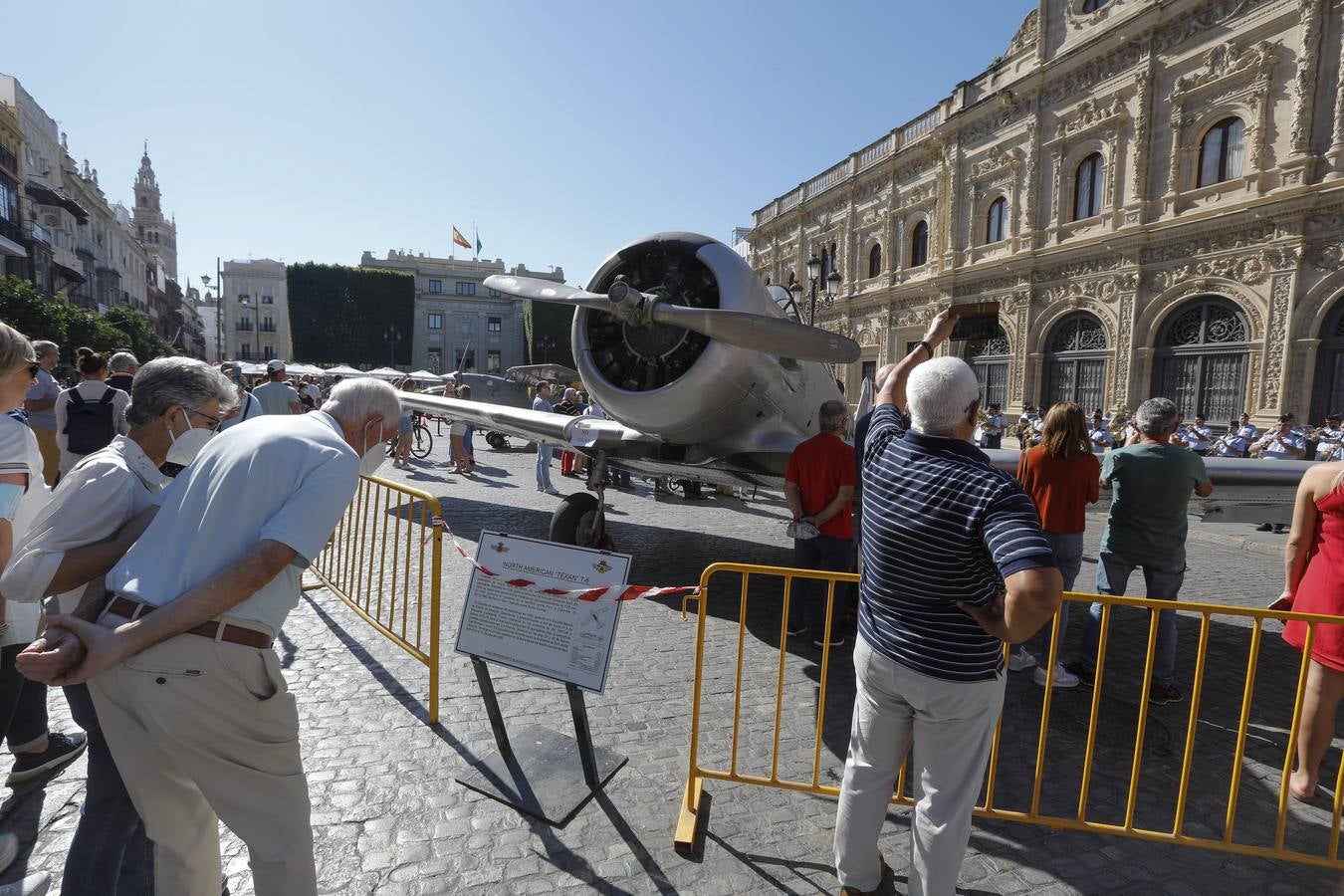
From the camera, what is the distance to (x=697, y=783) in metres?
2.89

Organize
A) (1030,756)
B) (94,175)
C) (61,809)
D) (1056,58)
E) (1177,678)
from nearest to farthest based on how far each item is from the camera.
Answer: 1. (61,809)
2. (1030,756)
3. (1177,678)
4. (1056,58)
5. (94,175)

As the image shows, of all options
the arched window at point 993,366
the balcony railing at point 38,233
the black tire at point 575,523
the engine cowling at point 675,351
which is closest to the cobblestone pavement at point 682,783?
the black tire at point 575,523

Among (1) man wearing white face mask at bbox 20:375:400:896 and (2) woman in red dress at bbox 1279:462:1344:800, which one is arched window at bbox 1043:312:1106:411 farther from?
(1) man wearing white face mask at bbox 20:375:400:896

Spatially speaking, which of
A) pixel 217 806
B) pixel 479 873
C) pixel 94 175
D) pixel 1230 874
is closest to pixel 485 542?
pixel 479 873

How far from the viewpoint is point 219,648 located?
152 cm

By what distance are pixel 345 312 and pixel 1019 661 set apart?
6478cm

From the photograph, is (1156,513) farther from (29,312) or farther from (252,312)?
(252,312)

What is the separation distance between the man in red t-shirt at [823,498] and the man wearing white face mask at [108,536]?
11.7 feet

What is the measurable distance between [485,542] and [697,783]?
4.83 ft

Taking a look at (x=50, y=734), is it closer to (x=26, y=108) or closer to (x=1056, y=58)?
(x=1056, y=58)

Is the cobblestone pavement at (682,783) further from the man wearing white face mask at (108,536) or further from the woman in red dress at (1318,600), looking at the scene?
the man wearing white face mask at (108,536)

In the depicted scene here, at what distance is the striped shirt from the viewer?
67.2 inches

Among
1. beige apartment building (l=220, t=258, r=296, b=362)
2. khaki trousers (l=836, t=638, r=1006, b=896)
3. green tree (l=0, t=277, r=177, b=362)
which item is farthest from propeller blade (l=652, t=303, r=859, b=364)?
beige apartment building (l=220, t=258, r=296, b=362)

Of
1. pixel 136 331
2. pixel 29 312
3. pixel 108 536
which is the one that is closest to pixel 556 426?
pixel 108 536
